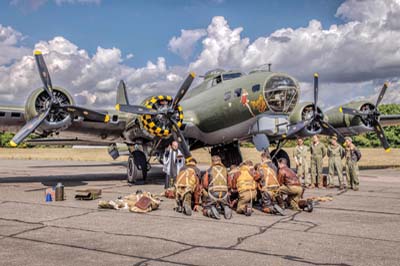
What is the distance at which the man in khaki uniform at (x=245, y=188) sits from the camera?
9133 mm

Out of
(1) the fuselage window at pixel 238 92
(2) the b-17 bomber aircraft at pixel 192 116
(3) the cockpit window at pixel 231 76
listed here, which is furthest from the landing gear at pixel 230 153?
(1) the fuselage window at pixel 238 92

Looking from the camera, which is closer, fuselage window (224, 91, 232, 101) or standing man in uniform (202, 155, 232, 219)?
standing man in uniform (202, 155, 232, 219)

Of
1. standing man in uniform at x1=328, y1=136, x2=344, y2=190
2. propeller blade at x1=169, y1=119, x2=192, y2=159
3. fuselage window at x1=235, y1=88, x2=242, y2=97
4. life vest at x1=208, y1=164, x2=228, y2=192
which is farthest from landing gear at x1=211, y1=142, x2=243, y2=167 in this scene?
life vest at x1=208, y1=164, x2=228, y2=192

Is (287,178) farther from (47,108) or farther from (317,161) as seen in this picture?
(47,108)

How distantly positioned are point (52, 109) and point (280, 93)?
26.0 ft

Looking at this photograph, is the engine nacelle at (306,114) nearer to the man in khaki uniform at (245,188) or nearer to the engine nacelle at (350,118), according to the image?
the engine nacelle at (350,118)

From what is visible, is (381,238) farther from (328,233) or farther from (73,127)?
(73,127)

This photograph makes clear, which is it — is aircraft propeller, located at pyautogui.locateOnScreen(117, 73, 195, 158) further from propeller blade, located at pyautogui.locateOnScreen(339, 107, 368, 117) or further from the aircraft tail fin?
the aircraft tail fin

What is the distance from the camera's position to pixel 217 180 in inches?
352

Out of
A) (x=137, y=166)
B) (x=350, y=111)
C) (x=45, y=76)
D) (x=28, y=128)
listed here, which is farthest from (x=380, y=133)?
(x=28, y=128)

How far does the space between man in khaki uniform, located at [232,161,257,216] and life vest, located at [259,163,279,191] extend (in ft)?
1.08

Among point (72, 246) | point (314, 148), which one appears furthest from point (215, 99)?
point (72, 246)

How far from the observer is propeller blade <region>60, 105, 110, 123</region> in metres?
14.2

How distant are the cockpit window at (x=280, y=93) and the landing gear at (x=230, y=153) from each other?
5284mm
